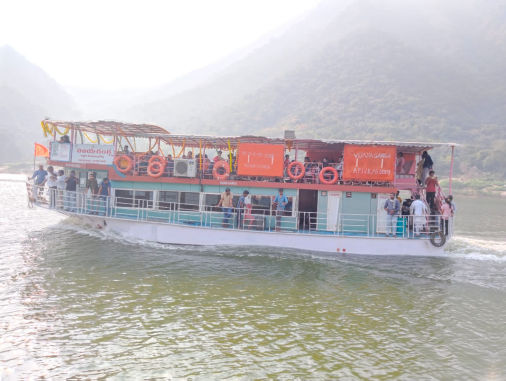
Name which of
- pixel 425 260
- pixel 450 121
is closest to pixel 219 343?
pixel 425 260

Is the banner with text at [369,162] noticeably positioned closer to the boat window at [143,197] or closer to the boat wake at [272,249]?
the boat wake at [272,249]

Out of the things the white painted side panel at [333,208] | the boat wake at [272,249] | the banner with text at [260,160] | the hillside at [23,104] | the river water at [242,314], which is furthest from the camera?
the hillside at [23,104]

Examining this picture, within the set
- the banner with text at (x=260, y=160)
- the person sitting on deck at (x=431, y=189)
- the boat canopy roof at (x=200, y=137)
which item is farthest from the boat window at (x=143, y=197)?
the person sitting on deck at (x=431, y=189)

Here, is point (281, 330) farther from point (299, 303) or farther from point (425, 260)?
point (425, 260)

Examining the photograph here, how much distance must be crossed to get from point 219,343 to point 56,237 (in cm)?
1179

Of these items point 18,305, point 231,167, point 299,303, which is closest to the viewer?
point 18,305

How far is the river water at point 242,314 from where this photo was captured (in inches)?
308

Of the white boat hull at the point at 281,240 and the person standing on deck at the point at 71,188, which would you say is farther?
the person standing on deck at the point at 71,188

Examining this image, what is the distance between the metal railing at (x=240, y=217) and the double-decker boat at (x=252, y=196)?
0.14 ft

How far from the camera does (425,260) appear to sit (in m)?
15.5

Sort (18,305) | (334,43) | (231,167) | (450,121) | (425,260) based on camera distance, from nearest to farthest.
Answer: (18,305) → (425,260) → (231,167) → (450,121) → (334,43)

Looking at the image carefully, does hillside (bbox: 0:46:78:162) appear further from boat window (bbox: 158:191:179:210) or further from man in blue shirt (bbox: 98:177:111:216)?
boat window (bbox: 158:191:179:210)

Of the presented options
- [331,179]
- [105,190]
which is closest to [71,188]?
[105,190]

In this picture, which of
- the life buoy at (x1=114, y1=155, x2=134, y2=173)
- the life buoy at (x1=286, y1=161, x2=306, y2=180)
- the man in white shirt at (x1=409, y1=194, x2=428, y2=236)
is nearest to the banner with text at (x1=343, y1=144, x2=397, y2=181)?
the man in white shirt at (x1=409, y1=194, x2=428, y2=236)
